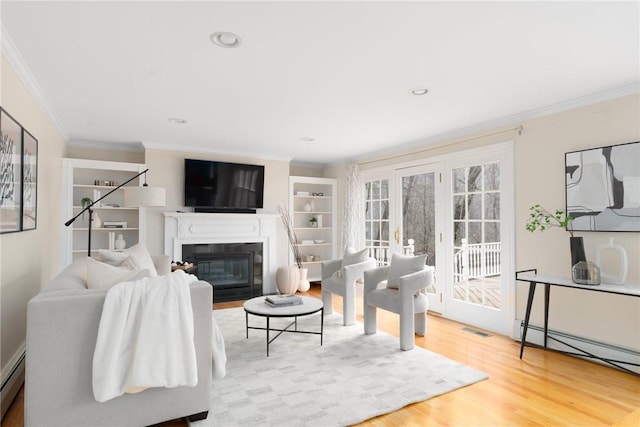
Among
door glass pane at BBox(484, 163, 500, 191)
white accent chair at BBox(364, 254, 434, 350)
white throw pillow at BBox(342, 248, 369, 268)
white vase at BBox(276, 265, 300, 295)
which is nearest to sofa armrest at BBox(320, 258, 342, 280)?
white throw pillow at BBox(342, 248, 369, 268)

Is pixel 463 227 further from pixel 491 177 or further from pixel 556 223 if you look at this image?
pixel 556 223

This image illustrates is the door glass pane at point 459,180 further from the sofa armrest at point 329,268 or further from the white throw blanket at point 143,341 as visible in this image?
the white throw blanket at point 143,341

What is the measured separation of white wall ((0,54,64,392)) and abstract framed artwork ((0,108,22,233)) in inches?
3.5

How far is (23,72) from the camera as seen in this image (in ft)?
8.77

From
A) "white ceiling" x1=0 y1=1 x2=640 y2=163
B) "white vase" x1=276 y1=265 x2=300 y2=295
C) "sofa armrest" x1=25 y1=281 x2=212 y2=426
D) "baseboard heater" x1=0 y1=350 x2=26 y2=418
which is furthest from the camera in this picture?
"white vase" x1=276 y1=265 x2=300 y2=295

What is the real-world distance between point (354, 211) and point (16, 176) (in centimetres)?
460

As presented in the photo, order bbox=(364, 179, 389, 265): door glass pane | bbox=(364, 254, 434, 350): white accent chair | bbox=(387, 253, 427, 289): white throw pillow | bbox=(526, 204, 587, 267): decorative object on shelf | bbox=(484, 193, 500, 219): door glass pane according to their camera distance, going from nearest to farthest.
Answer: bbox=(526, 204, 587, 267): decorative object on shelf < bbox=(364, 254, 434, 350): white accent chair < bbox=(387, 253, 427, 289): white throw pillow < bbox=(484, 193, 500, 219): door glass pane < bbox=(364, 179, 389, 265): door glass pane

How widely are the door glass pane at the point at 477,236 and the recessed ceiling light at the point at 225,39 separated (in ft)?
10.4

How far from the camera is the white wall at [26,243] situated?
243cm

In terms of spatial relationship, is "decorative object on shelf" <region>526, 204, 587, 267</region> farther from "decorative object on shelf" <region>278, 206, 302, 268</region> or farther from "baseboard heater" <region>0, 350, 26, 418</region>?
"baseboard heater" <region>0, 350, 26, 418</region>

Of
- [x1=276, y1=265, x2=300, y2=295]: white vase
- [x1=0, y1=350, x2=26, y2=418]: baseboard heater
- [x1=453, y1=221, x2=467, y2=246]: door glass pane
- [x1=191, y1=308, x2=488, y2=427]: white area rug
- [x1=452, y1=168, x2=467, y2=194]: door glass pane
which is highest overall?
[x1=452, y1=168, x2=467, y2=194]: door glass pane

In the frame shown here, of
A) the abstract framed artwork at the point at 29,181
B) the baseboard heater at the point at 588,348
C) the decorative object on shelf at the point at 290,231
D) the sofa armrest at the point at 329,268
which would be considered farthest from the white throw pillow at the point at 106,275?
the decorative object on shelf at the point at 290,231

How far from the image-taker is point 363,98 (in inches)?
130

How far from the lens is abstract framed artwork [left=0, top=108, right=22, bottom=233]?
89.8 inches
